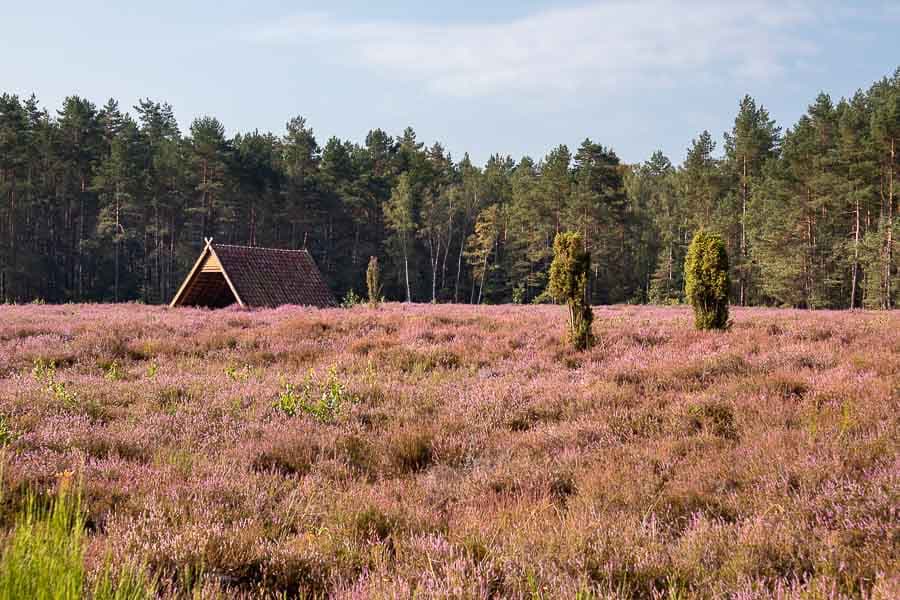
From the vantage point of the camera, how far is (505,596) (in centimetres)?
320

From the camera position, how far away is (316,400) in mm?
8078

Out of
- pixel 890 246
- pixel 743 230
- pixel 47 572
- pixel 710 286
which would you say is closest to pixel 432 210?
pixel 743 230

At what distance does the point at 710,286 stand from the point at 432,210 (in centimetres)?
4909

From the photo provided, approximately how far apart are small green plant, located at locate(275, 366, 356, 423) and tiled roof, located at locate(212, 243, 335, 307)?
14.4 metres

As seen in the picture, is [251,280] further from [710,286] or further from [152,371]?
[710,286]

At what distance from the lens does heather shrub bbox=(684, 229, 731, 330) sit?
1387 centimetres

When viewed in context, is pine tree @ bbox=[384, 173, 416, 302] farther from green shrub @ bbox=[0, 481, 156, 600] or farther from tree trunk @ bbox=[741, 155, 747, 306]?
green shrub @ bbox=[0, 481, 156, 600]

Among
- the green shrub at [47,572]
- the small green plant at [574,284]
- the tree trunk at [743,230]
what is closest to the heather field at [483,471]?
the green shrub at [47,572]

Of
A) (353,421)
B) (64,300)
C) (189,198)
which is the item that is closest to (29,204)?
→ (64,300)

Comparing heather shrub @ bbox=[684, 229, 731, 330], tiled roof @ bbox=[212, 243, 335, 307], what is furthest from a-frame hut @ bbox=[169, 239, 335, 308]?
heather shrub @ bbox=[684, 229, 731, 330]

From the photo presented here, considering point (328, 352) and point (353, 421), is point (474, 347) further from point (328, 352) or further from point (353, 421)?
point (353, 421)

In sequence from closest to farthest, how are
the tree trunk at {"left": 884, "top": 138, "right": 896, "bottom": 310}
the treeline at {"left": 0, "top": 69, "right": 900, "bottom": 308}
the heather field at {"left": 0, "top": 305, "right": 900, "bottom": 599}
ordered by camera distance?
1. the heather field at {"left": 0, "top": 305, "right": 900, "bottom": 599}
2. the tree trunk at {"left": 884, "top": 138, "right": 896, "bottom": 310}
3. the treeline at {"left": 0, "top": 69, "right": 900, "bottom": 308}

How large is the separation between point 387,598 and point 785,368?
7.85 meters

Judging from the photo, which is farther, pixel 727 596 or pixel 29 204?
pixel 29 204
